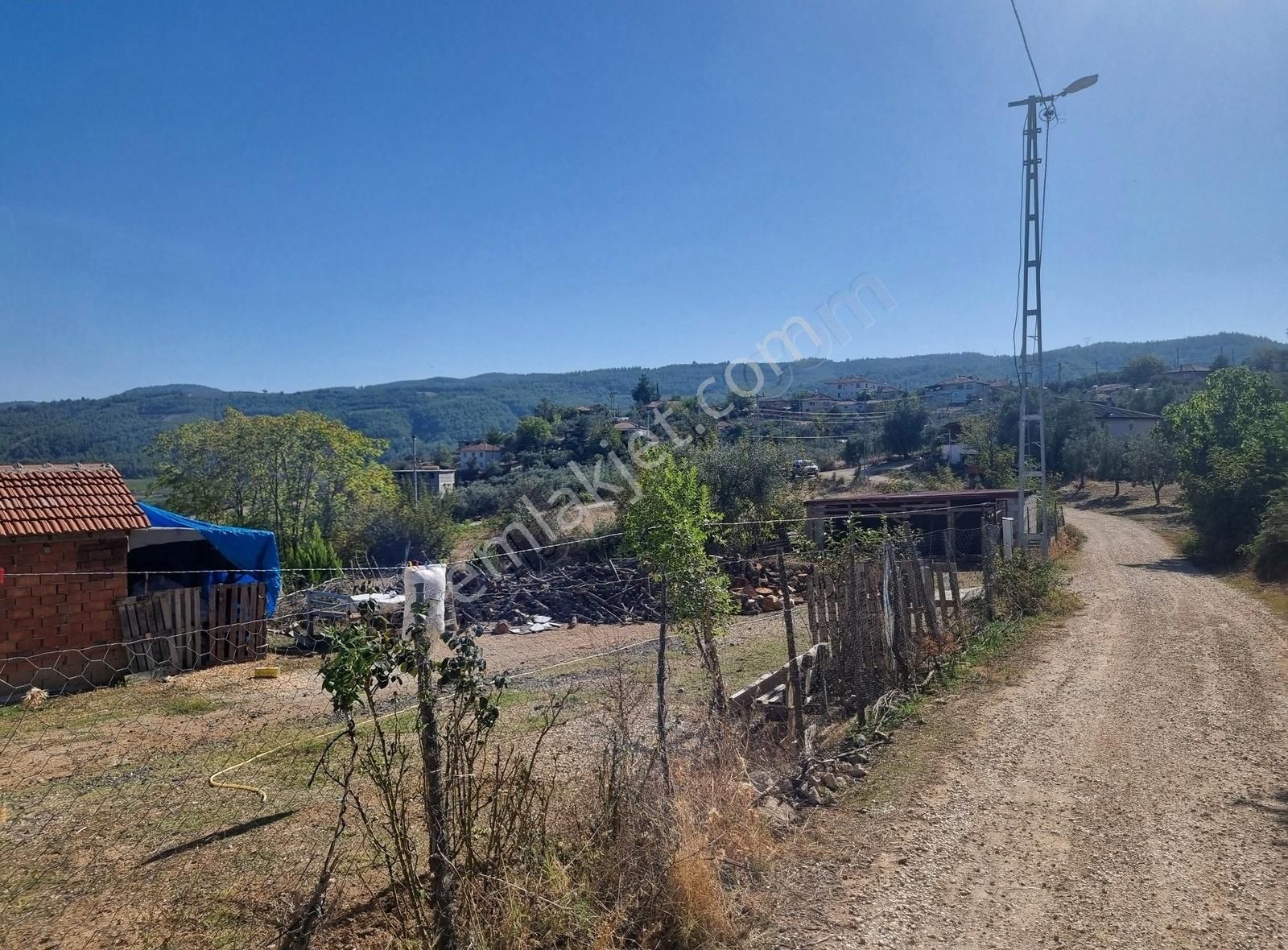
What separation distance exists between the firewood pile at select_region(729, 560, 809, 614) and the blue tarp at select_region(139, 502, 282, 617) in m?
9.53

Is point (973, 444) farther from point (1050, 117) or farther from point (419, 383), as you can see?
point (419, 383)

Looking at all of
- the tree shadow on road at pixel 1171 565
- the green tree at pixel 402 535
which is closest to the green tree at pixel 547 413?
the green tree at pixel 402 535

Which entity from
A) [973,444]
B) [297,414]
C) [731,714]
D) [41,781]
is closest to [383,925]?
[731,714]

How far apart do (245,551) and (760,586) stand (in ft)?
38.2

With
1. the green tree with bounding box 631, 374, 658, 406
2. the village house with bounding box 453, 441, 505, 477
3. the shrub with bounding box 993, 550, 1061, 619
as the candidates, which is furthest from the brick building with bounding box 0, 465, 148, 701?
the green tree with bounding box 631, 374, 658, 406

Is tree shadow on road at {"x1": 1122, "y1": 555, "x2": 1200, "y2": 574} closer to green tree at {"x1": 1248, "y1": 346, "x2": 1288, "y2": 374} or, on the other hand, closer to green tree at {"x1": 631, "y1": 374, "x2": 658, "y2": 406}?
green tree at {"x1": 631, "y1": 374, "x2": 658, "y2": 406}

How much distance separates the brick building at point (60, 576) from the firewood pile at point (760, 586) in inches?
464

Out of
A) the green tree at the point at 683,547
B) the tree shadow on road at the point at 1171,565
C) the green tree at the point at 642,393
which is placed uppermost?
the green tree at the point at 642,393

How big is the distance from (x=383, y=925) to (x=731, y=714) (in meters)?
4.12

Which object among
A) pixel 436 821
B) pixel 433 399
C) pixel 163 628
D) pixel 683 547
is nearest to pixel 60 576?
pixel 163 628

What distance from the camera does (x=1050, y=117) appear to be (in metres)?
18.7

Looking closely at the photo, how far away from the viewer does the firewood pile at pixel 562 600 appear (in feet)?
58.4

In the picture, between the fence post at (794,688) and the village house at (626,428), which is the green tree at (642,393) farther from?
the fence post at (794,688)

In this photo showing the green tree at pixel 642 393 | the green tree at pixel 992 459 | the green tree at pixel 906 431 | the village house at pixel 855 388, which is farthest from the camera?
the village house at pixel 855 388
